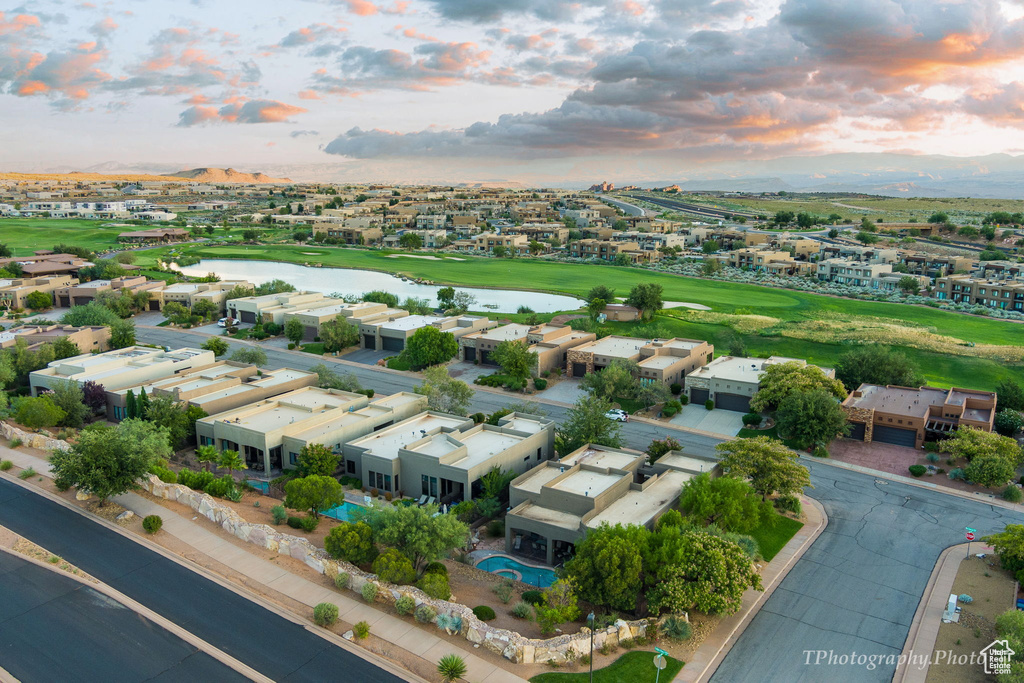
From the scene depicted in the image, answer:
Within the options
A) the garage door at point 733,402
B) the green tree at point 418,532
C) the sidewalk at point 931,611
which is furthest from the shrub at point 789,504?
the garage door at point 733,402

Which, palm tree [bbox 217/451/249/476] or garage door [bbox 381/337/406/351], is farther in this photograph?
garage door [bbox 381/337/406/351]

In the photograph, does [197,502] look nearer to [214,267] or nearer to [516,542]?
[516,542]

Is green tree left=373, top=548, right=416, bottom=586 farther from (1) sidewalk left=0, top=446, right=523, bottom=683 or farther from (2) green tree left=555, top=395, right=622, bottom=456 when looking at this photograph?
(2) green tree left=555, top=395, right=622, bottom=456

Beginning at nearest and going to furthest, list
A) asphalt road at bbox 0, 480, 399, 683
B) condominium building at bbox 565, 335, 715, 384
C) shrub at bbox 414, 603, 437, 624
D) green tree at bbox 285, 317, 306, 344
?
asphalt road at bbox 0, 480, 399, 683, shrub at bbox 414, 603, 437, 624, condominium building at bbox 565, 335, 715, 384, green tree at bbox 285, 317, 306, 344

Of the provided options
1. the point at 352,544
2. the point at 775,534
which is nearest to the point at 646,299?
the point at 775,534

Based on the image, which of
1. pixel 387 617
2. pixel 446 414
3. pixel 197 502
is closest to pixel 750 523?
pixel 387 617

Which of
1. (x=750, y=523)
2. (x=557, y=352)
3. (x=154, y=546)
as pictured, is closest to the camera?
(x=154, y=546)

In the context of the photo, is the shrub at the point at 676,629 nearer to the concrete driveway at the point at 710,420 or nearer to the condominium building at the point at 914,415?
the concrete driveway at the point at 710,420

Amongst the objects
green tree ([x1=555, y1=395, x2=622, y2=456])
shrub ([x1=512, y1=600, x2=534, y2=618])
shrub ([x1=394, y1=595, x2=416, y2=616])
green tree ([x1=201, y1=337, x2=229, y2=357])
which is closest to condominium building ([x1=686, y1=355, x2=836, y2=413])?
green tree ([x1=555, y1=395, x2=622, y2=456])
